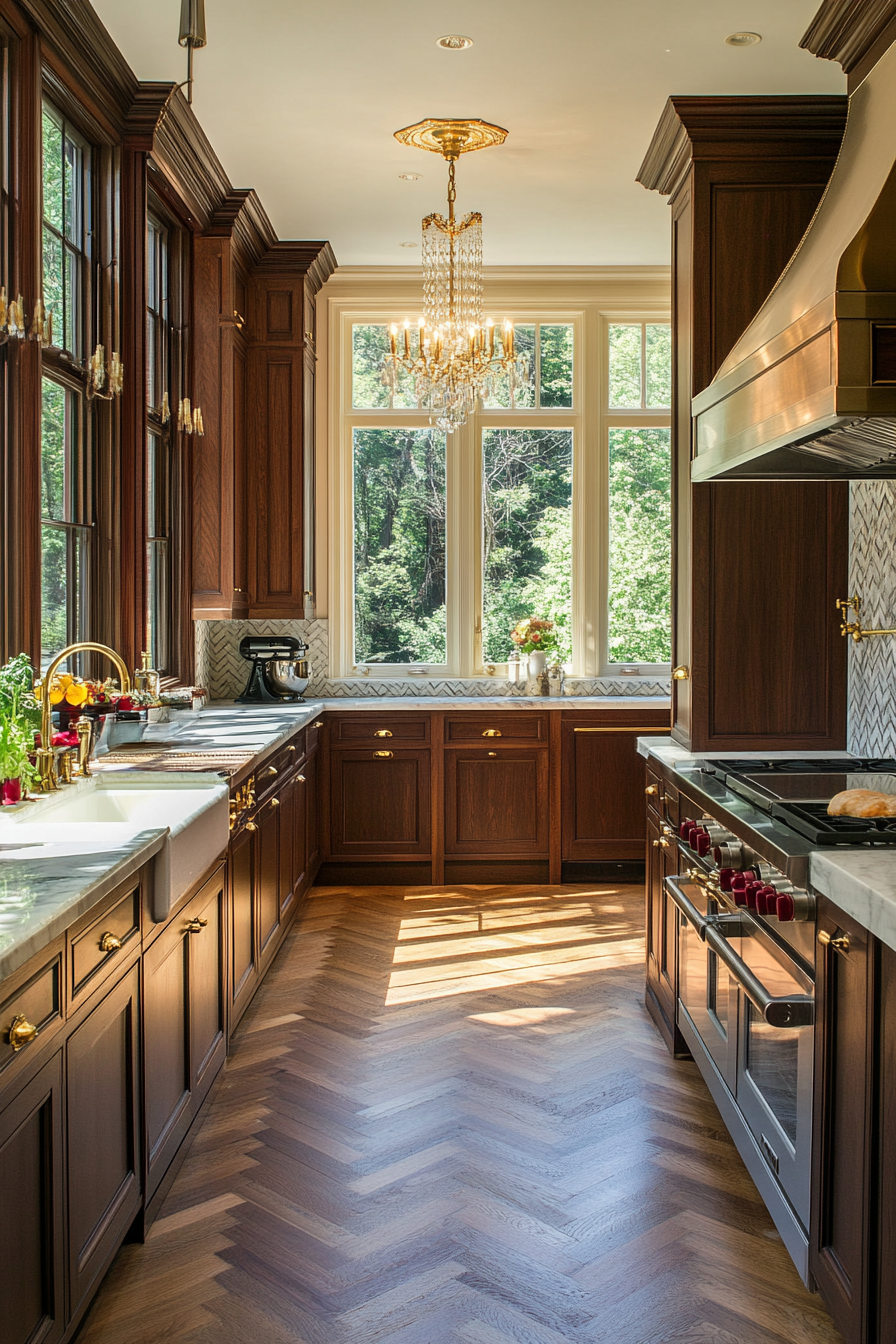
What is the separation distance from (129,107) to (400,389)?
258cm

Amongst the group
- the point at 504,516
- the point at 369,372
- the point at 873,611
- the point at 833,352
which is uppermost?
the point at 369,372

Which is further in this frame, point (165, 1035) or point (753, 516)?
point (753, 516)

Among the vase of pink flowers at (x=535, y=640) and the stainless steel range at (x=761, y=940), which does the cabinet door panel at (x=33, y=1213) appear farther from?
the vase of pink flowers at (x=535, y=640)

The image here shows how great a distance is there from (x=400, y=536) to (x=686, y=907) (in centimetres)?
366

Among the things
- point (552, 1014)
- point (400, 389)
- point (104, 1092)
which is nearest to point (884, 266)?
point (104, 1092)

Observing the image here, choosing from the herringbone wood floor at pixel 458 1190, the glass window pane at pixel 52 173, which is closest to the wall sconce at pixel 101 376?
the glass window pane at pixel 52 173

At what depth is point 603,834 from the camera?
567 centimetres

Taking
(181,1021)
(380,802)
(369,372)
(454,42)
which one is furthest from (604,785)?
(454,42)

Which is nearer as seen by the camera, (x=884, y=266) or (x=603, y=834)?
(x=884, y=266)

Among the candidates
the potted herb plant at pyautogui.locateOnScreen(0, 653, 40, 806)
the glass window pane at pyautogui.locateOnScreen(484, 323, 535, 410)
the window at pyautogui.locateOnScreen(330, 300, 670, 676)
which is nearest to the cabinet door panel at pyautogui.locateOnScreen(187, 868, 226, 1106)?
the potted herb plant at pyautogui.locateOnScreen(0, 653, 40, 806)

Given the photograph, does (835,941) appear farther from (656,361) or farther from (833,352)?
(656,361)

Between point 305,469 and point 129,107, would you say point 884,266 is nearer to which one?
point 129,107

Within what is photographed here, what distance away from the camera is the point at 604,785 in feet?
18.5

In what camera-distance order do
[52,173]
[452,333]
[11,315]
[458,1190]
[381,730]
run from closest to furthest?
1. [458,1190]
2. [11,315]
3. [52,173]
4. [452,333]
5. [381,730]
